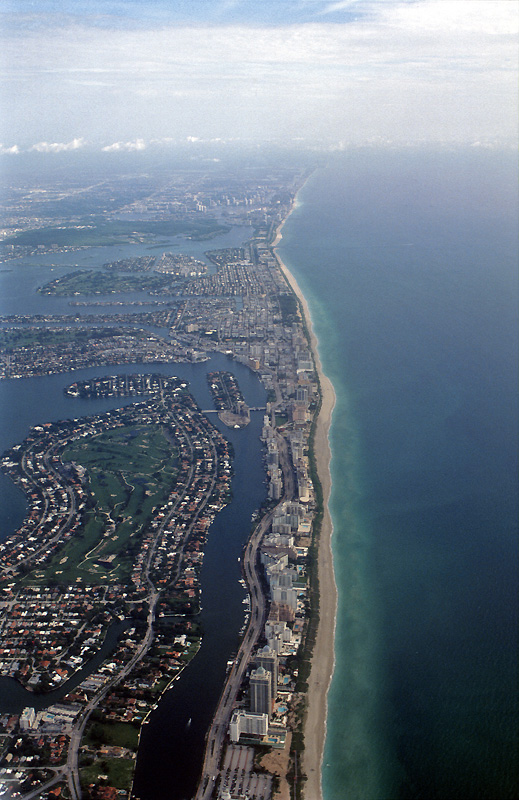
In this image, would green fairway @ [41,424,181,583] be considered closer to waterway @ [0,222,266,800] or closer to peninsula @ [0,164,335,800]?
peninsula @ [0,164,335,800]

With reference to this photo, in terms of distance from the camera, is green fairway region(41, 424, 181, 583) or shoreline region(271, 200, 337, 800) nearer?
shoreline region(271, 200, 337, 800)

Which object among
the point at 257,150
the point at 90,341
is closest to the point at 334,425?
the point at 90,341

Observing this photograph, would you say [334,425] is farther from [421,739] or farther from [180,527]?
[421,739]

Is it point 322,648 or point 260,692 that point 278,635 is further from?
point 260,692

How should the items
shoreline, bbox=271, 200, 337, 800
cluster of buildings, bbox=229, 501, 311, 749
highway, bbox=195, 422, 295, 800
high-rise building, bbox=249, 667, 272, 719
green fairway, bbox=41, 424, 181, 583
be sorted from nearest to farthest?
highway, bbox=195, 422, 295, 800 → shoreline, bbox=271, 200, 337, 800 → cluster of buildings, bbox=229, 501, 311, 749 → high-rise building, bbox=249, 667, 272, 719 → green fairway, bbox=41, 424, 181, 583

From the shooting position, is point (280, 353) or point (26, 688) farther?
point (280, 353)

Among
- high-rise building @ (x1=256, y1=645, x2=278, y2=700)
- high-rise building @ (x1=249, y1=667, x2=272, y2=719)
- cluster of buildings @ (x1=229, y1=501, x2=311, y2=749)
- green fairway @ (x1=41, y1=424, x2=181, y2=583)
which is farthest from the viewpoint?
green fairway @ (x1=41, y1=424, x2=181, y2=583)

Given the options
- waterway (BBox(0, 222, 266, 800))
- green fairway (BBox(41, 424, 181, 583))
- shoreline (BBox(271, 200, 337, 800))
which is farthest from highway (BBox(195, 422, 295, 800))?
green fairway (BBox(41, 424, 181, 583))
